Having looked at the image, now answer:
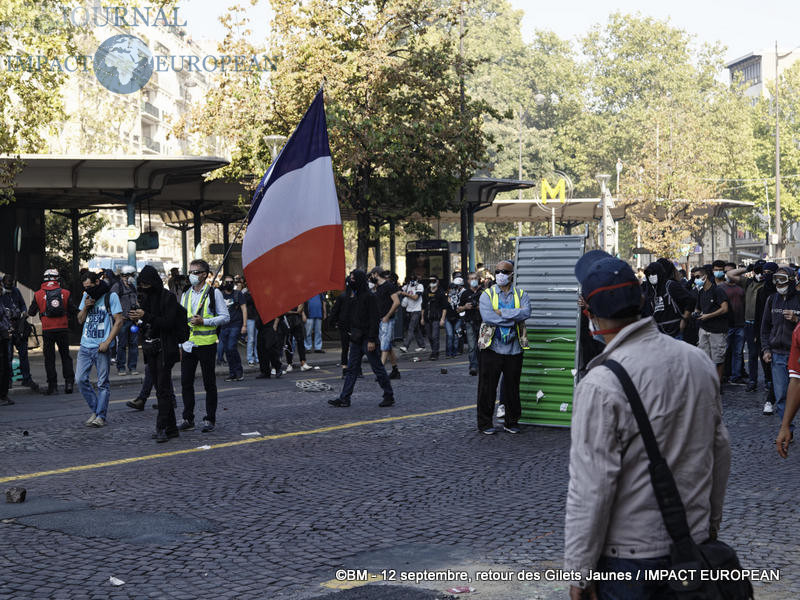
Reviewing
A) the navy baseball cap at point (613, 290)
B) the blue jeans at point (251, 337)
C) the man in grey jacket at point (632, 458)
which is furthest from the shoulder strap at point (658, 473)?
the blue jeans at point (251, 337)

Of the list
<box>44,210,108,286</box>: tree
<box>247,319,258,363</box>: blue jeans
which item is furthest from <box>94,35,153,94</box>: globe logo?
<box>247,319,258,363</box>: blue jeans

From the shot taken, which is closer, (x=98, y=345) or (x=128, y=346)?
(x=98, y=345)

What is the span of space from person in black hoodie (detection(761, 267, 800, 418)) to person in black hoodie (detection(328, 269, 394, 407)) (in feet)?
15.7

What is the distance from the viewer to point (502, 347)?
10.6m

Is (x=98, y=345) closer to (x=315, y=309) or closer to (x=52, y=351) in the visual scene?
(x=52, y=351)

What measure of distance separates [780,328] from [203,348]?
608cm

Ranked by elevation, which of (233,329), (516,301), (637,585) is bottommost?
(637,585)

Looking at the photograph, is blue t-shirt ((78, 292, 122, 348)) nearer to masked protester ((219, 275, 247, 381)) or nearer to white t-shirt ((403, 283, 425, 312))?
masked protester ((219, 275, 247, 381))

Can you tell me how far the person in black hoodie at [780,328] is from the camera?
32.7 ft

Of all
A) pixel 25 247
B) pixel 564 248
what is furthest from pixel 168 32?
pixel 564 248

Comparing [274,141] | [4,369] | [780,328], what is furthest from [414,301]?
[780,328]

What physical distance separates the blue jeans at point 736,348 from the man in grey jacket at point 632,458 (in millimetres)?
12536

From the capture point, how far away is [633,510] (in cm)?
286

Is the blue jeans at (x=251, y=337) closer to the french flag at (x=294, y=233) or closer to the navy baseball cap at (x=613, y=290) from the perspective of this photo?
the french flag at (x=294, y=233)
